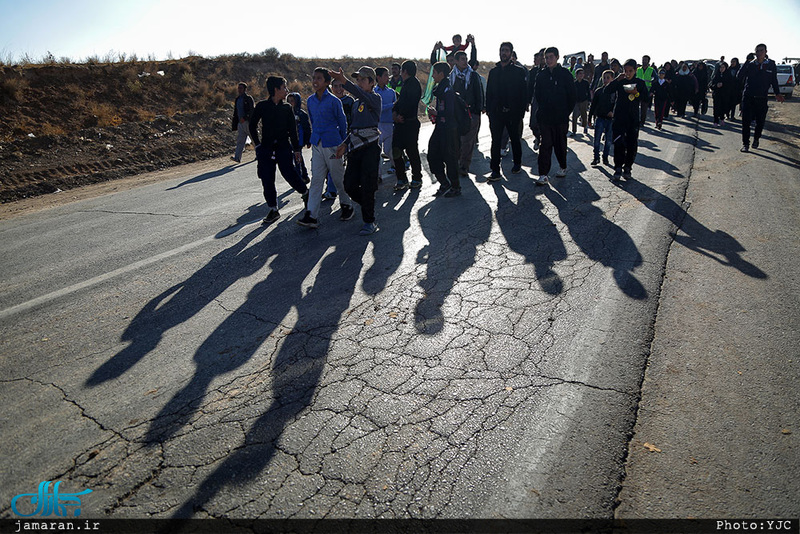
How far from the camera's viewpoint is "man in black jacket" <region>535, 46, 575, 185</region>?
8211 millimetres

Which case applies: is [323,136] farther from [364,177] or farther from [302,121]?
[302,121]

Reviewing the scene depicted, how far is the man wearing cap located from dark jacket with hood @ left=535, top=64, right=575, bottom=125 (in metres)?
3.17

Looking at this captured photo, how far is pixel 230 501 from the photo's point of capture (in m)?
2.53

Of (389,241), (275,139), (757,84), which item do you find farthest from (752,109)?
(275,139)

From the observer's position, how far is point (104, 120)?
56.4 ft

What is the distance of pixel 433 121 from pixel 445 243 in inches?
121

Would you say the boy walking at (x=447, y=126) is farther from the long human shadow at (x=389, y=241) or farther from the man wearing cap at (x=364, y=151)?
the man wearing cap at (x=364, y=151)

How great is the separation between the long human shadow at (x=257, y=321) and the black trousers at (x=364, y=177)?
743 millimetres

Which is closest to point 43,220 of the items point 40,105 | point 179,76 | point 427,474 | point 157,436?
point 157,436

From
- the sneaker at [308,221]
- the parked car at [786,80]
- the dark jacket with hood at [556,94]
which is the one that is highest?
the parked car at [786,80]

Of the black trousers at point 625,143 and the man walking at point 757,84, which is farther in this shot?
the man walking at point 757,84

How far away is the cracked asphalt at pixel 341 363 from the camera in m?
2.61

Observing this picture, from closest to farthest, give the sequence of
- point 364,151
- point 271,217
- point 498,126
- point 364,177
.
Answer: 1. point 364,177
2. point 364,151
3. point 271,217
4. point 498,126

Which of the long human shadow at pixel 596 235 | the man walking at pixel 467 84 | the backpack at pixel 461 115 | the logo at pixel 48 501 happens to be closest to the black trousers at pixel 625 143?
the long human shadow at pixel 596 235
